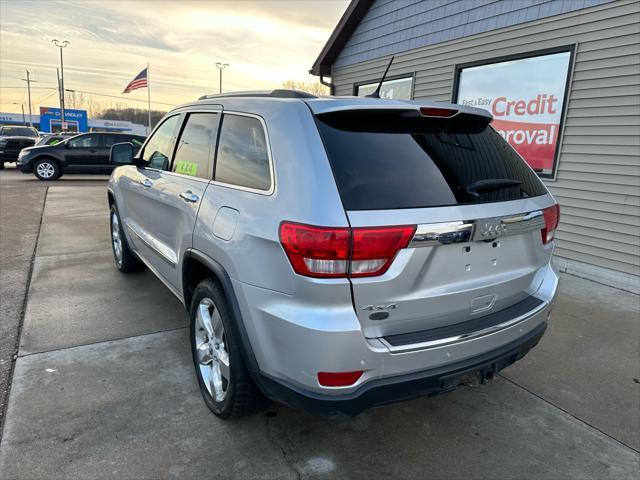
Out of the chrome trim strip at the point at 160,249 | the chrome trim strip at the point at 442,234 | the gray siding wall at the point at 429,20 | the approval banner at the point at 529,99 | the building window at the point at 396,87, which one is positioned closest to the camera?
the chrome trim strip at the point at 442,234

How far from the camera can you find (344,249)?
1.86 m

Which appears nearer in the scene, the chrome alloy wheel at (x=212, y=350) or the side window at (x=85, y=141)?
the chrome alloy wheel at (x=212, y=350)

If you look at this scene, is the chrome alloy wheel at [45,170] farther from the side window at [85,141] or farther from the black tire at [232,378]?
the black tire at [232,378]

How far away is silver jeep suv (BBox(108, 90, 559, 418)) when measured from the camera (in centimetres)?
190

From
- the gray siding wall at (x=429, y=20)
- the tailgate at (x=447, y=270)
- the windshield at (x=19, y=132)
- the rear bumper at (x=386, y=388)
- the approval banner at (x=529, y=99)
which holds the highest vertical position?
the gray siding wall at (x=429, y=20)

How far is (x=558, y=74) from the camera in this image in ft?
20.1

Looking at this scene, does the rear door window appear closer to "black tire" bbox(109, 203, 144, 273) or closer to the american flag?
"black tire" bbox(109, 203, 144, 273)

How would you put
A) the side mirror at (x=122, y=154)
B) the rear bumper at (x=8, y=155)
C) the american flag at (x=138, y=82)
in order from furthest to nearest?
the american flag at (x=138, y=82), the rear bumper at (x=8, y=155), the side mirror at (x=122, y=154)

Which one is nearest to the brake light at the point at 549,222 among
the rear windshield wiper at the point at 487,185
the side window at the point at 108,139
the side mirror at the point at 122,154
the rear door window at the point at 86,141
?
the rear windshield wiper at the point at 487,185

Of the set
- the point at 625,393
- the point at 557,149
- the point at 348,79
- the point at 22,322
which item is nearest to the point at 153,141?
the point at 22,322

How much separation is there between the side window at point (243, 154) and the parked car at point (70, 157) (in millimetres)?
13648

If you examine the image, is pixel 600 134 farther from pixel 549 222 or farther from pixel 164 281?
pixel 164 281

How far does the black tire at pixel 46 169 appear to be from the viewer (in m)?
15.1

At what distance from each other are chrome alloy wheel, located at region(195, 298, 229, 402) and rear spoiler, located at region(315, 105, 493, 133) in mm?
1205
